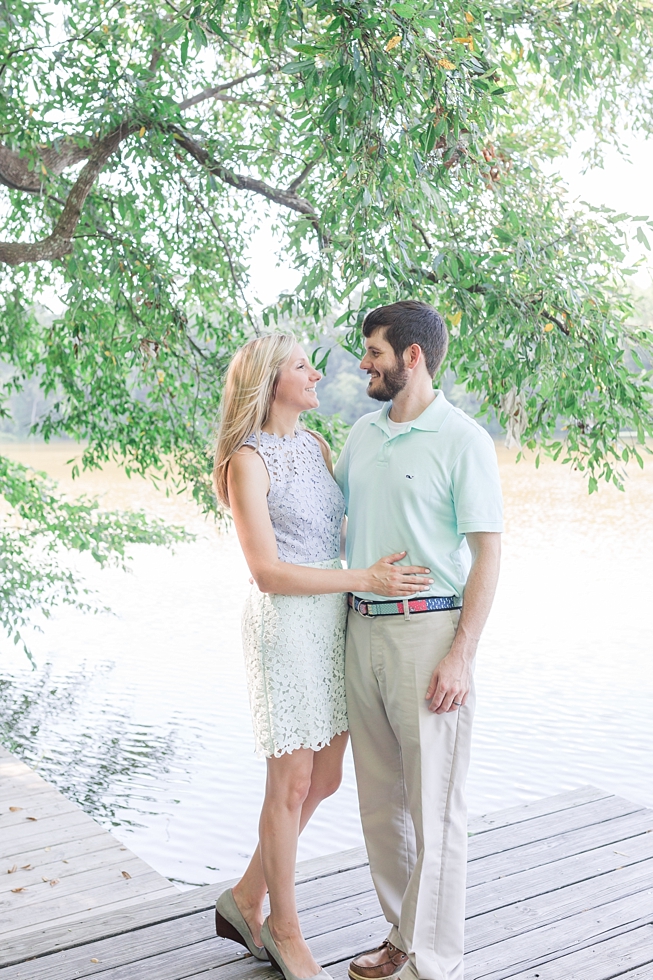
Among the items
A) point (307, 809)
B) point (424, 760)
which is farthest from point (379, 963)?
point (424, 760)

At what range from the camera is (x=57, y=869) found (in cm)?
394

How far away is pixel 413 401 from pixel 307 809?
1.03 meters

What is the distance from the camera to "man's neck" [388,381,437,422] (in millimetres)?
2318

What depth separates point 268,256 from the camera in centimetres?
585

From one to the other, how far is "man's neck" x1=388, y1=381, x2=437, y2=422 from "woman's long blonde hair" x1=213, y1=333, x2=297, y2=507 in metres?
0.29

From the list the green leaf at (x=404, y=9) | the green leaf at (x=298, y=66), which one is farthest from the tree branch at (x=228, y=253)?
the green leaf at (x=404, y=9)

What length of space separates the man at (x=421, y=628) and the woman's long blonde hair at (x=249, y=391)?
0.22 m

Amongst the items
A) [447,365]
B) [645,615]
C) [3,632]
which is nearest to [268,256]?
[447,365]

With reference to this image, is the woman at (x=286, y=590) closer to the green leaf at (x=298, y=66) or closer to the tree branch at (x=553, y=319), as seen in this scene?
the green leaf at (x=298, y=66)

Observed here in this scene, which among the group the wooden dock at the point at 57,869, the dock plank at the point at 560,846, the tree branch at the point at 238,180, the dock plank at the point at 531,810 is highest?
the tree branch at the point at 238,180

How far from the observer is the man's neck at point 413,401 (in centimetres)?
232

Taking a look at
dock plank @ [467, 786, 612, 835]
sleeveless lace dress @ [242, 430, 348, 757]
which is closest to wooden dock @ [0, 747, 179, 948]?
dock plank @ [467, 786, 612, 835]

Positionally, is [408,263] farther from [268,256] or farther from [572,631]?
[572,631]

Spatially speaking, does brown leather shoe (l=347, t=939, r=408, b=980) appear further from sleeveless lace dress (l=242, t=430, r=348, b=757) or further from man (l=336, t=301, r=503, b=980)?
sleeveless lace dress (l=242, t=430, r=348, b=757)
